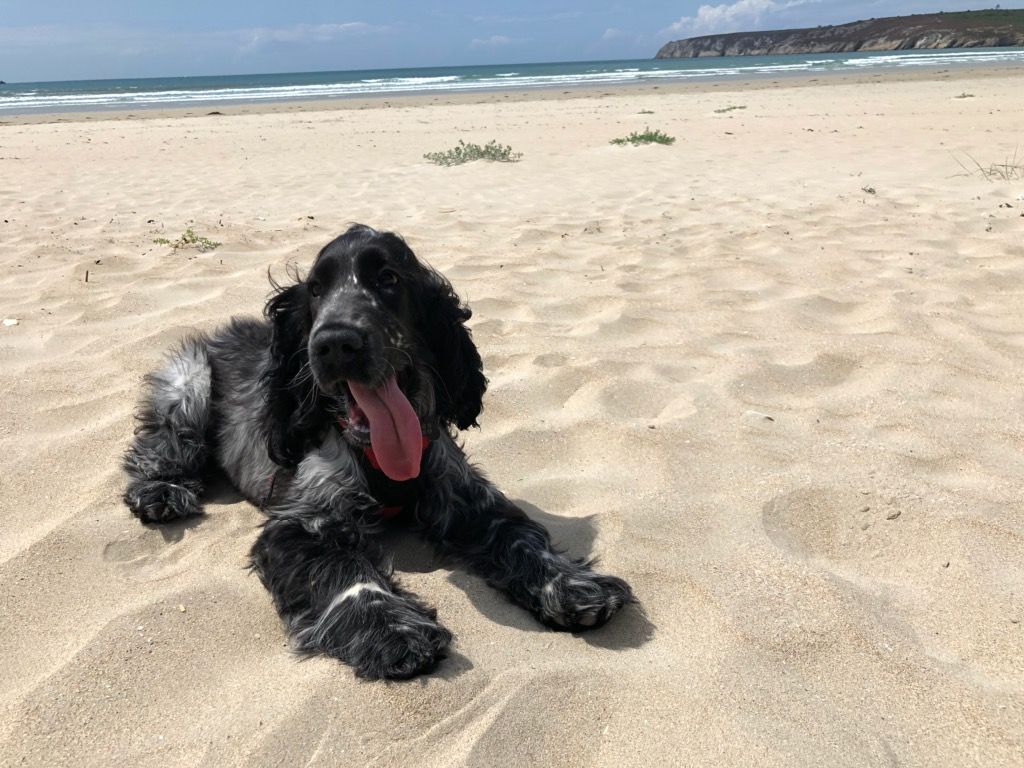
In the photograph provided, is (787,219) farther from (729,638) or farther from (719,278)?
(729,638)

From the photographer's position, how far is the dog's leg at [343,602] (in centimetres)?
279

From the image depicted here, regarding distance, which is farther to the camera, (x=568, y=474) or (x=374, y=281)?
(x=568, y=474)

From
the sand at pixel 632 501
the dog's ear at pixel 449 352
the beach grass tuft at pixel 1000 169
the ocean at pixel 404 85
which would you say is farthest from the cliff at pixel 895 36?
the dog's ear at pixel 449 352

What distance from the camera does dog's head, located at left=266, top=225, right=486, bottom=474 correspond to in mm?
→ 3225

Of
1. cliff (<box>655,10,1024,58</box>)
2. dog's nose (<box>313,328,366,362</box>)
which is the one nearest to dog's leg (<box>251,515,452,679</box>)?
dog's nose (<box>313,328,366,362</box>)

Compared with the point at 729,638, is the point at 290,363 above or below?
above

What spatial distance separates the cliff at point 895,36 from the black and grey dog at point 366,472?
111m

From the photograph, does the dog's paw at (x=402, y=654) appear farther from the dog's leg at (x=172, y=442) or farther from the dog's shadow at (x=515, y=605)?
the dog's leg at (x=172, y=442)

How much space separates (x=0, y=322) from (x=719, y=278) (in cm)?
593

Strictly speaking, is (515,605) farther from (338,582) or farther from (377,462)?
(377,462)

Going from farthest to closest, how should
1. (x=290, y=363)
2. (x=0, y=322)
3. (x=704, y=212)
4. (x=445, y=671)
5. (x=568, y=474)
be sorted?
1. (x=704, y=212)
2. (x=0, y=322)
3. (x=568, y=474)
4. (x=290, y=363)
5. (x=445, y=671)

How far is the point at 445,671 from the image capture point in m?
2.78

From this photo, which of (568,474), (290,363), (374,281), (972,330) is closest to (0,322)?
(290,363)

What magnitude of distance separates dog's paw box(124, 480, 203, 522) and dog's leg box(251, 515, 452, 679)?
66 cm
